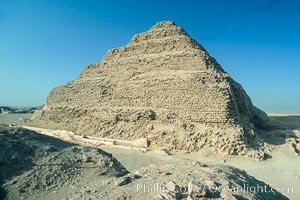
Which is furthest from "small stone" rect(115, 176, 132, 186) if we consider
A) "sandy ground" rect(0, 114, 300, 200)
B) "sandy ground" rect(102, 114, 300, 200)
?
"sandy ground" rect(102, 114, 300, 200)

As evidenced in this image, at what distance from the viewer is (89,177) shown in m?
8.65

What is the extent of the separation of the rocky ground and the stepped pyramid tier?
8.39m

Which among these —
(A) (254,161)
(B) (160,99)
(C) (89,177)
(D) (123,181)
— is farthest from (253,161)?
(D) (123,181)

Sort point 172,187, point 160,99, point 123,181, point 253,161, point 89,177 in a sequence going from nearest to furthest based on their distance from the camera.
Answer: point 172,187 < point 123,181 < point 89,177 < point 253,161 < point 160,99

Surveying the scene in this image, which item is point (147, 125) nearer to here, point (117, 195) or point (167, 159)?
point (167, 159)

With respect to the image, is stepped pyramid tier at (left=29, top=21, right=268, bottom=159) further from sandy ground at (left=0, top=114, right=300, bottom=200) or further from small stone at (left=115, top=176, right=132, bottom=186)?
small stone at (left=115, top=176, right=132, bottom=186)

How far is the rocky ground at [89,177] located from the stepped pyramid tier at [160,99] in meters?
8.39

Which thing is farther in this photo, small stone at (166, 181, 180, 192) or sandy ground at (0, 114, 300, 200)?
sandy ground at (0, 114, 300, 200)

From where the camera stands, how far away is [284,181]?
492 inches

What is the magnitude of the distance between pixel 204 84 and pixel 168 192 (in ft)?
41.4

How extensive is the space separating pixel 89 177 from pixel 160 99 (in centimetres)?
1130

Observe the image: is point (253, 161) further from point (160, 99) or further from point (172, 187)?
point (172, 187)

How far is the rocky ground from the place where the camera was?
642 centimetres

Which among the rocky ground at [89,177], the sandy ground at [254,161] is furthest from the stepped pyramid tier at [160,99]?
the rocky ground at [89,177]
